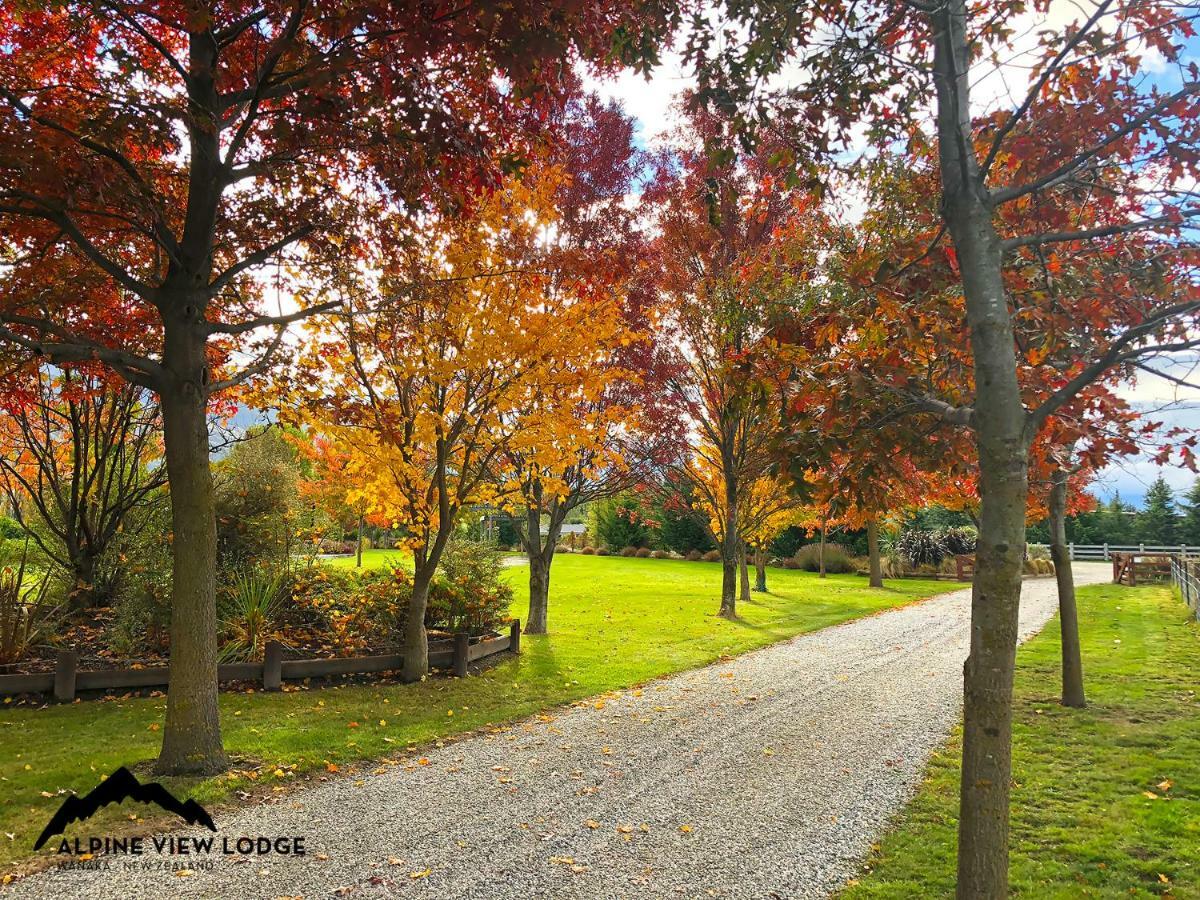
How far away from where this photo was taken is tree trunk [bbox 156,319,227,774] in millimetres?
5574

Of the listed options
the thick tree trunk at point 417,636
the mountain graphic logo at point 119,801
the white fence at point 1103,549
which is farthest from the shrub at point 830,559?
the mountain graphic logo at point 119,801

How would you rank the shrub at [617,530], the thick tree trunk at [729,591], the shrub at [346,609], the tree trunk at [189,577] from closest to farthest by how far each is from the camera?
the tree trunk at [189,577]
the shrub at [346,609]
the thick tree trunk at [729,591]
the shrub at [617,530]

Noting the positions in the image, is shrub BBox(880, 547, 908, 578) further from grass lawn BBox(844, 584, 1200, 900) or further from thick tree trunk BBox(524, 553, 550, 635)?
thick tree trunk BBox(524, 553, 550, 635)

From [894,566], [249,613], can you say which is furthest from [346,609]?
[894,566]

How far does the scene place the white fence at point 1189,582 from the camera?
14.1 m

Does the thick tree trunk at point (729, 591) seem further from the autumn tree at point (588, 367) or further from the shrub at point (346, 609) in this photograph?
the shrub at point (346, 609)

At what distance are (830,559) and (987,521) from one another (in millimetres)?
28109

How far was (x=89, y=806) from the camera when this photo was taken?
4891 mm

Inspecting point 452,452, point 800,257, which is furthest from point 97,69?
point 800,257

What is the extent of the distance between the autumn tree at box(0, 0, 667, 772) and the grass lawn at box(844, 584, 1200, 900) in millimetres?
5329

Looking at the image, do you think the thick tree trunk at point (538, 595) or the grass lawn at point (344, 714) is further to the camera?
the thick tree trunk at point (538, 595)

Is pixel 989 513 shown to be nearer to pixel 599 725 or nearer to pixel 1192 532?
pixel 599 725

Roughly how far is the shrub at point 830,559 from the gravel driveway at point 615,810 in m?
21.7

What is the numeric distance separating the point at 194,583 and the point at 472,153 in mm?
4150
